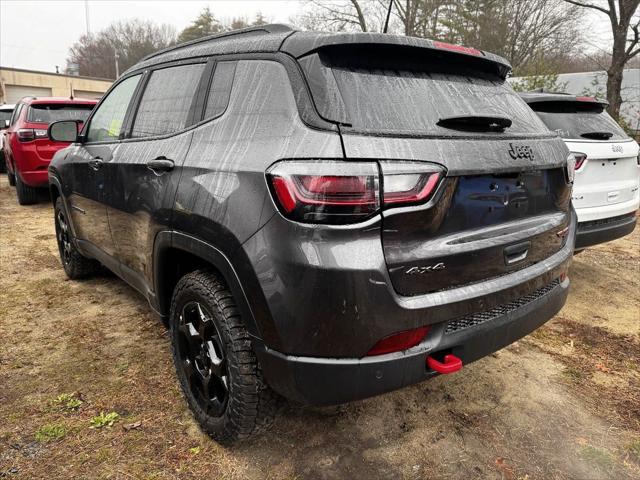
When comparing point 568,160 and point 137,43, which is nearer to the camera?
point 568,160

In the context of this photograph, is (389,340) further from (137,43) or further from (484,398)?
(137,43)

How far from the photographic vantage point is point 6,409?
2.41 metres

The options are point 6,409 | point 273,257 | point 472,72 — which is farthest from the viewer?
point 6,409

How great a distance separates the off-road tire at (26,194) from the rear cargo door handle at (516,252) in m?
8.14

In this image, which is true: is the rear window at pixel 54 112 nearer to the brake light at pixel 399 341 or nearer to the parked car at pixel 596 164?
the parked car at pixel 596 164

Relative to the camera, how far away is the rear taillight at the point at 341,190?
5.02 feet

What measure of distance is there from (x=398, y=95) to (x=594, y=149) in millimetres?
2803

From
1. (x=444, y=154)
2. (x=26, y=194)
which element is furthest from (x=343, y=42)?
(x=26, y=194)

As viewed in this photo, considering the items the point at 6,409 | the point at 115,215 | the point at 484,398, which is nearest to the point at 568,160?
the point at 484,398

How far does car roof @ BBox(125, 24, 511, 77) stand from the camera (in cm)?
177

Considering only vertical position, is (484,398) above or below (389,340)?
below

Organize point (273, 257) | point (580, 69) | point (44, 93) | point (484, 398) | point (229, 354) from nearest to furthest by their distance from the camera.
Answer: point (273, 257)
point (229, 354)
point (484, 398)
point (580, 69)
point (44, 93)

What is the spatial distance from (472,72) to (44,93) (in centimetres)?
4397

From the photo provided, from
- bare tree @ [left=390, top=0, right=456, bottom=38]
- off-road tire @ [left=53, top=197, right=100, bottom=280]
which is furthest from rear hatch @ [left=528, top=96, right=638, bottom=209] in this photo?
bare tree @ [left=390, top=0, right=456, bottom=38]
